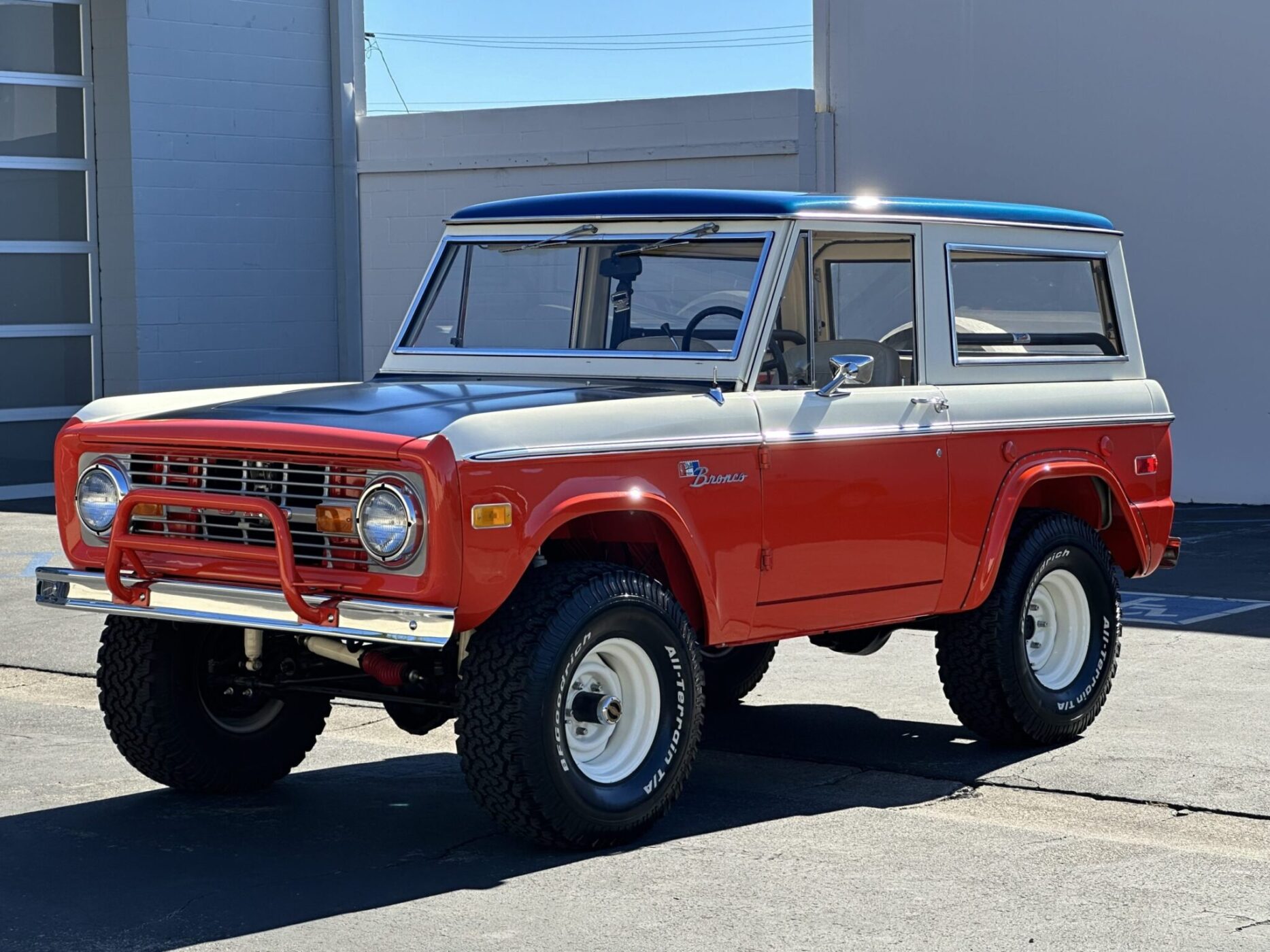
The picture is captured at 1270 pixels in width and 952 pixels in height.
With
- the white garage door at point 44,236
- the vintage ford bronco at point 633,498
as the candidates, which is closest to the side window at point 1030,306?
the vintage ford bronco at point 633,498

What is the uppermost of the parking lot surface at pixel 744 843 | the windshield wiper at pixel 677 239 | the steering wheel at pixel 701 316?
the windshield wiper at pixel 677 239

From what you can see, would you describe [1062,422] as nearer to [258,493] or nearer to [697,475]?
[697,475]

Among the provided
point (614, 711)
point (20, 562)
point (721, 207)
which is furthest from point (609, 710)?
point (20, 562)

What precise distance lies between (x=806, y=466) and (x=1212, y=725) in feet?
7.12

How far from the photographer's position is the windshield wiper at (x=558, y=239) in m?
6.74

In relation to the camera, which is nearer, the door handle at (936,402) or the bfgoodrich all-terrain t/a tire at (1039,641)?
the door handle at (936,402)

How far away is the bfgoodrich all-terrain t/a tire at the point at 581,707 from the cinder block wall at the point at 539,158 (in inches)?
398

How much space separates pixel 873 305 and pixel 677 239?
825mm

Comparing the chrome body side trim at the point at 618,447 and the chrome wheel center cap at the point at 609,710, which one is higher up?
the chrome body side trim at the point at 618,447

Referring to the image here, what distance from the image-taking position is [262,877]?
5.26 metres

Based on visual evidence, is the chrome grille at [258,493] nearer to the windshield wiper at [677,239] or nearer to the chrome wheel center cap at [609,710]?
the chrome wheel center cap at [609,710]

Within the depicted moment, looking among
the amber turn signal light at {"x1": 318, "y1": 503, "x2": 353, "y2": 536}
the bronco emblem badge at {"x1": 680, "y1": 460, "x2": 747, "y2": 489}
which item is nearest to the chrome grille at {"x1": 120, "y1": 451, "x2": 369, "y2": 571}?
the amber turn signal light at {"x1": 318, "y1": 503, "x2": 353, "y2": 536}

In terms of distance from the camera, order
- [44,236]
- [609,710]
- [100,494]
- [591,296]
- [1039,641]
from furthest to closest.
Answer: [44,236], [1039,641], [591,296], [100,494], [609,710]

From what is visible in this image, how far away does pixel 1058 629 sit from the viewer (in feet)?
24.1
